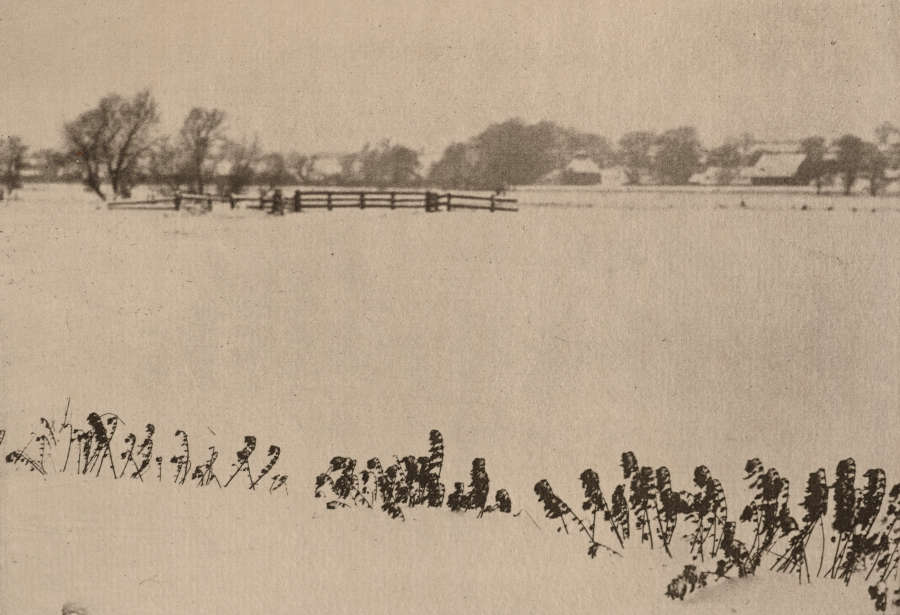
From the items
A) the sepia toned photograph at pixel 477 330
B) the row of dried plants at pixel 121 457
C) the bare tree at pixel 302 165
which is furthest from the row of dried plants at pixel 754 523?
the bare tree at pixel 302 165

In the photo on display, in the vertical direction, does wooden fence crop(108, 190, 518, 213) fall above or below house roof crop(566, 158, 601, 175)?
below

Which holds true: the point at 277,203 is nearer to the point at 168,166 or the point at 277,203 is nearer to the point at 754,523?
the point at 168,166

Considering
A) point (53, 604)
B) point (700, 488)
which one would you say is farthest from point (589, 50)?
point (53, 604)

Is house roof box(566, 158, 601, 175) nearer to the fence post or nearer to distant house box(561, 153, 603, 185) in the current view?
distant house box(561, 153, 603, 185)

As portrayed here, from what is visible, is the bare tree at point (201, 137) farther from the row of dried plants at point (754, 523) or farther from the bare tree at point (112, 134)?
the row of dried plants at point (754, 523)

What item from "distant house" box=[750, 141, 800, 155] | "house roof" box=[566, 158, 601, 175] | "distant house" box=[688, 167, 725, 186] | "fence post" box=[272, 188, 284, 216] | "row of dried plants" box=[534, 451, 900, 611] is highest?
"distant house" box=[750, 141, 800, 155]

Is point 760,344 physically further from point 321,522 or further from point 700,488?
point 321,522

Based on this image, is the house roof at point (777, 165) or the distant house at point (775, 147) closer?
the distant house at point (775, 147)

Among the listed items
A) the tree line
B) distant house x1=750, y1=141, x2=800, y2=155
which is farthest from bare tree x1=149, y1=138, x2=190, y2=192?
distant house x1=750, y1=141, x2=800, y2=155
